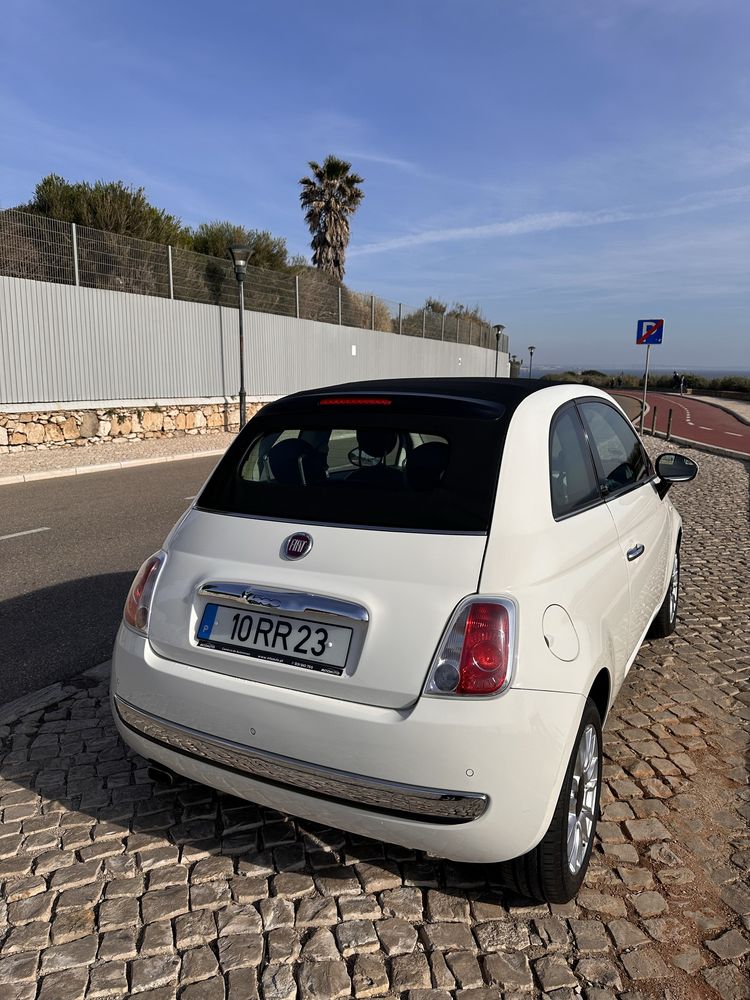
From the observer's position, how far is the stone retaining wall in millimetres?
14883

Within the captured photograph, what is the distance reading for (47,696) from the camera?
3.79m

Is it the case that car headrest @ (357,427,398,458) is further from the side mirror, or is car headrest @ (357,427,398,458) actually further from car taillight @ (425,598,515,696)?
the side mirror

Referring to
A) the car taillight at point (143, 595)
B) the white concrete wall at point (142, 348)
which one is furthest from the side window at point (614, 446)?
the white concrete wall at point (142, 348)

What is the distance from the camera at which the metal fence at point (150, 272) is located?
14914 millimetres

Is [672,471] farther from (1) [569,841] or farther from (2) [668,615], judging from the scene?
(1) [569,841]

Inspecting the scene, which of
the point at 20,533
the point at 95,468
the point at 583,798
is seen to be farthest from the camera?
the point at 95,468

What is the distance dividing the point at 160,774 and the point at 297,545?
122cm

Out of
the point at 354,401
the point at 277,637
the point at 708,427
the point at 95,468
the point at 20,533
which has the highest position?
the point at 354,401

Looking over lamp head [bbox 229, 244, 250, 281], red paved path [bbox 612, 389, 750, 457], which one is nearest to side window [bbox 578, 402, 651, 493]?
red paved path [bbox 612, 389, 750, 457]

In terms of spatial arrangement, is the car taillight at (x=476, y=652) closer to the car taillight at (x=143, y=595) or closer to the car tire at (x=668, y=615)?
the car taillight at (x=143, y=595)

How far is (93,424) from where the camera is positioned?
1652cm

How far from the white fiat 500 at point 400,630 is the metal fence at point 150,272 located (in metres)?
14.5

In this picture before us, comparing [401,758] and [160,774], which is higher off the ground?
[401,758]

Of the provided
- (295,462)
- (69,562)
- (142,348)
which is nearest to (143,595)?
(295,462)
